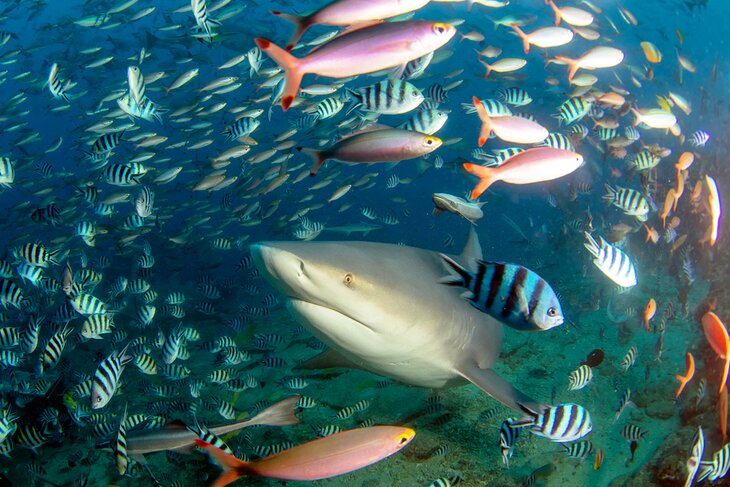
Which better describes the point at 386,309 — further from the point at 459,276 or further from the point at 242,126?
the point at 242,126

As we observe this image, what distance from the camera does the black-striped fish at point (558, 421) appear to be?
295cm

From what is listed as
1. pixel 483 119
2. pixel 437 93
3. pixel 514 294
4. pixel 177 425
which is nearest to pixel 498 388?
pixel 514 294

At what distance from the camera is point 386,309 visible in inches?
122

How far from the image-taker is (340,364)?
4.67 m

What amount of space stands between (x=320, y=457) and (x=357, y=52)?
2.11 metres

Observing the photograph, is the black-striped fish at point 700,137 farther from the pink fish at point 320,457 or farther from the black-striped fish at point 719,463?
the pink fish at point 320,457

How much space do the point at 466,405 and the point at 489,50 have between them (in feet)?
27.5

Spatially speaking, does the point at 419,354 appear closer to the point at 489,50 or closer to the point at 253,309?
the point at 253,309

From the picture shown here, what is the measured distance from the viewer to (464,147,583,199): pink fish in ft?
10.3

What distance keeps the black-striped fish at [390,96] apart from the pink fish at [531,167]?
144cm

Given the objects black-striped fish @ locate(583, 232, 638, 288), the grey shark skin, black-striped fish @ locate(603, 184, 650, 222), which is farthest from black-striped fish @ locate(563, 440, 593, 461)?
black-striped fish @ locate(603, 184, 650, 222)

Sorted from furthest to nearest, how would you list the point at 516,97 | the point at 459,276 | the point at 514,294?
the point at 516,97 → the point at 459,276 → the point at 514,294

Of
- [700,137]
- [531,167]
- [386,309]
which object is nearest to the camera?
[386,309]

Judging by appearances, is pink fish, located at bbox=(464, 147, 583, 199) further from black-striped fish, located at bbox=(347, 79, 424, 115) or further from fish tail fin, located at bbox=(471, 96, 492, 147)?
black-striped fish, located at bbox=(347, 79, 424, 115)
